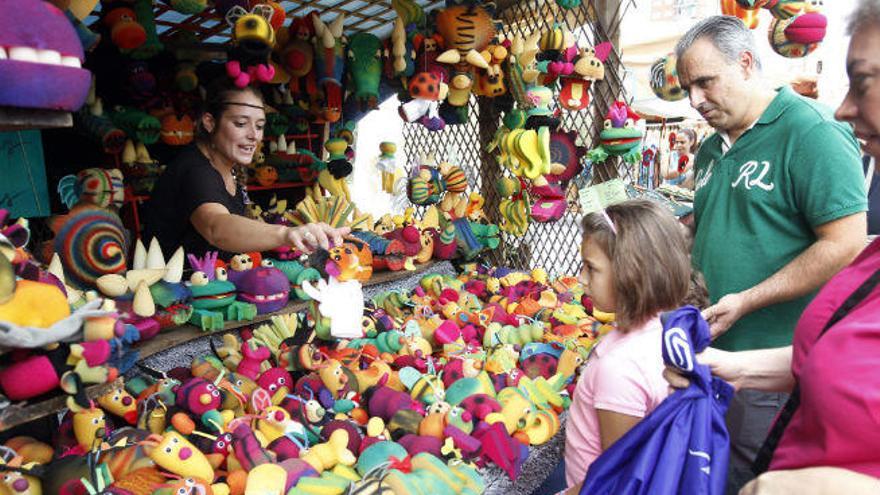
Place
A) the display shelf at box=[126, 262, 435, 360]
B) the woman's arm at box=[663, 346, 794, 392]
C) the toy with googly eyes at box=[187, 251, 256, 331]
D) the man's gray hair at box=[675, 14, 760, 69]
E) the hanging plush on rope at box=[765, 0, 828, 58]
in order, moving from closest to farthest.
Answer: the woman's arm at box=[663, 346, 794, 392] < the man's gray hair at box=[675, 14, 760, 69] < the display shelf at box=[126, 262, 435, 360] < the toy with googly eyes at box=[187, 251, 256, 331] < the hanging plush on rope at box=[765, 0, 828, 58]

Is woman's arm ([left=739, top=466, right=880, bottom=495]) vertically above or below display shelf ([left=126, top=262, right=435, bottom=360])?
above

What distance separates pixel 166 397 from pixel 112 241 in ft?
1.53

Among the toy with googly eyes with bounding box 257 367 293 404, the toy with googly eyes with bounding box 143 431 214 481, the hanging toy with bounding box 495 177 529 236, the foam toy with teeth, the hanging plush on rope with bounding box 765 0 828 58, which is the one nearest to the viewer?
the toy with googly eyes with bounding box 143 431 214 481

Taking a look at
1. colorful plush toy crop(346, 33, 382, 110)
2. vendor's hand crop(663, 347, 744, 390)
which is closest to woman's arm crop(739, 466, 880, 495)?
vendor's hand crop(663, 347, 744, 390)

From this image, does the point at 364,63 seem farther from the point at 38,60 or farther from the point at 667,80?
the point at 38,60

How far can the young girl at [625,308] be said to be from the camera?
102 centimetres

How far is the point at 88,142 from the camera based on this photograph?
123 inches

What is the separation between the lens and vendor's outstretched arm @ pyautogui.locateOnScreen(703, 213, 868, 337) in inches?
48.2

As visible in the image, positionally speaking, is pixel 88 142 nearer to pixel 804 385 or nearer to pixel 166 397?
pixel 166 397

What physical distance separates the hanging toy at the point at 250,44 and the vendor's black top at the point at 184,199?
0.30 meters

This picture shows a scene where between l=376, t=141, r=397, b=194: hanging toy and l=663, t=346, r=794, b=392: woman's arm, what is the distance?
8.48 feet

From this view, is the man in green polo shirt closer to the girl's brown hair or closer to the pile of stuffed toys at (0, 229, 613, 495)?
the girl's brown hair

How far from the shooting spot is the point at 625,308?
1108mm

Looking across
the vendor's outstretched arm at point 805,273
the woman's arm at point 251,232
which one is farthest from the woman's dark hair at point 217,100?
the vendor's outstretched arm at point 805,273
